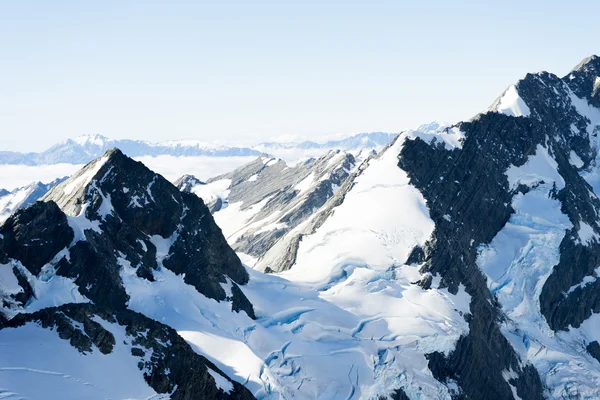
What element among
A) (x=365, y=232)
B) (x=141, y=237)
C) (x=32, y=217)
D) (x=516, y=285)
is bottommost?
(x=516, y=285)

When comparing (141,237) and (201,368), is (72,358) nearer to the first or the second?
(201,368)

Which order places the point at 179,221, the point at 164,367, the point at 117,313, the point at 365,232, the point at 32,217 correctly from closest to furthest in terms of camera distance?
1. the point at 164,367
2. the point at 117,313
3. the point at 32,217
4. the point at 179,221
5. the point at 365,232

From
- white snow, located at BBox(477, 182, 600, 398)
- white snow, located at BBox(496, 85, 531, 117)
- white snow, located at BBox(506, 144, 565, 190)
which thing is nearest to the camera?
white snow, located at BBox(477, 182, 600, 398)

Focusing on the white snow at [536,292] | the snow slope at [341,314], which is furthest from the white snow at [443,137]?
the white snow at [536,292]

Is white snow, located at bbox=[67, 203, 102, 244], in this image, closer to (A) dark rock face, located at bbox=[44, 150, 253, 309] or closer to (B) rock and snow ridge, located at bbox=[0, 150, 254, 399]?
(B) rock and snow ridge, located at bbox=[0, 150, 254, 399]

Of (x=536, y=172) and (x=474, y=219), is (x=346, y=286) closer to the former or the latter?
(x=474, y=219)

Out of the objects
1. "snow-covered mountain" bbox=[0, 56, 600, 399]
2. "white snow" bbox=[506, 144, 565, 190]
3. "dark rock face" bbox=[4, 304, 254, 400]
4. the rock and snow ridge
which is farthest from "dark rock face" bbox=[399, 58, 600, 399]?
"dark rock face" bbox=[4, 304, 254, 400]

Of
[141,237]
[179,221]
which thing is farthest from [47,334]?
[179,221]
